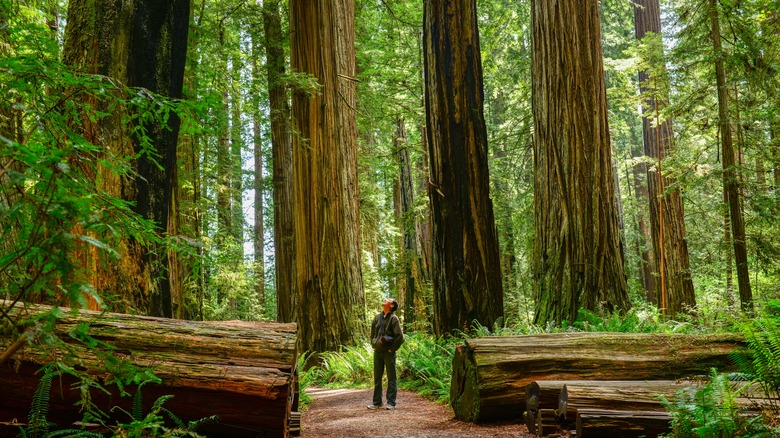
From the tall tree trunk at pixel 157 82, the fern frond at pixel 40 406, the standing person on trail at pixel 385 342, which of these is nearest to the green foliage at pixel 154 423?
the fern frond at pixel 40 406

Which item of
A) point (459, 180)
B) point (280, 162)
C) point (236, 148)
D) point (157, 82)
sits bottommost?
point (459, 180)

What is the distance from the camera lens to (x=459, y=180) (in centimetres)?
962

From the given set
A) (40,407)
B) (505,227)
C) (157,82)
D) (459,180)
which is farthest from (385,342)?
(505,227)

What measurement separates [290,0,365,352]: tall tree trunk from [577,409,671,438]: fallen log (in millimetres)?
7681

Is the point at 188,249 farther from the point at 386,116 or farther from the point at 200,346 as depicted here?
the point at 386,116

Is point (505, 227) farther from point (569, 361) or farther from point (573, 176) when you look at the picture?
point (569, 361)

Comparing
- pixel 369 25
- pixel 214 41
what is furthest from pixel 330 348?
pixel 369 25

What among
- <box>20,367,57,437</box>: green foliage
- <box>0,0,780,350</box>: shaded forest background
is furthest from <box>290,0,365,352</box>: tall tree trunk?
<box>20,367,57,437</box>: green foliage

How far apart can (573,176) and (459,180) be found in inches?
71.0

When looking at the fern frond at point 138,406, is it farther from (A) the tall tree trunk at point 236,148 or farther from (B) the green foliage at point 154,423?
(A) the tall tree trunk at point 236,148

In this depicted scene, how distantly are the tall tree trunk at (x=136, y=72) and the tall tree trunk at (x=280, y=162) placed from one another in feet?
25.7

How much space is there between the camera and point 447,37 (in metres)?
9.86

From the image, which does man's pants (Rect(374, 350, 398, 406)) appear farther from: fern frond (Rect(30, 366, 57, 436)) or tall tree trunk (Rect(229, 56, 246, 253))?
tall tree trunk (Rect(229, 56, 246, 253))

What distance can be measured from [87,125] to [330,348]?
7385mm
